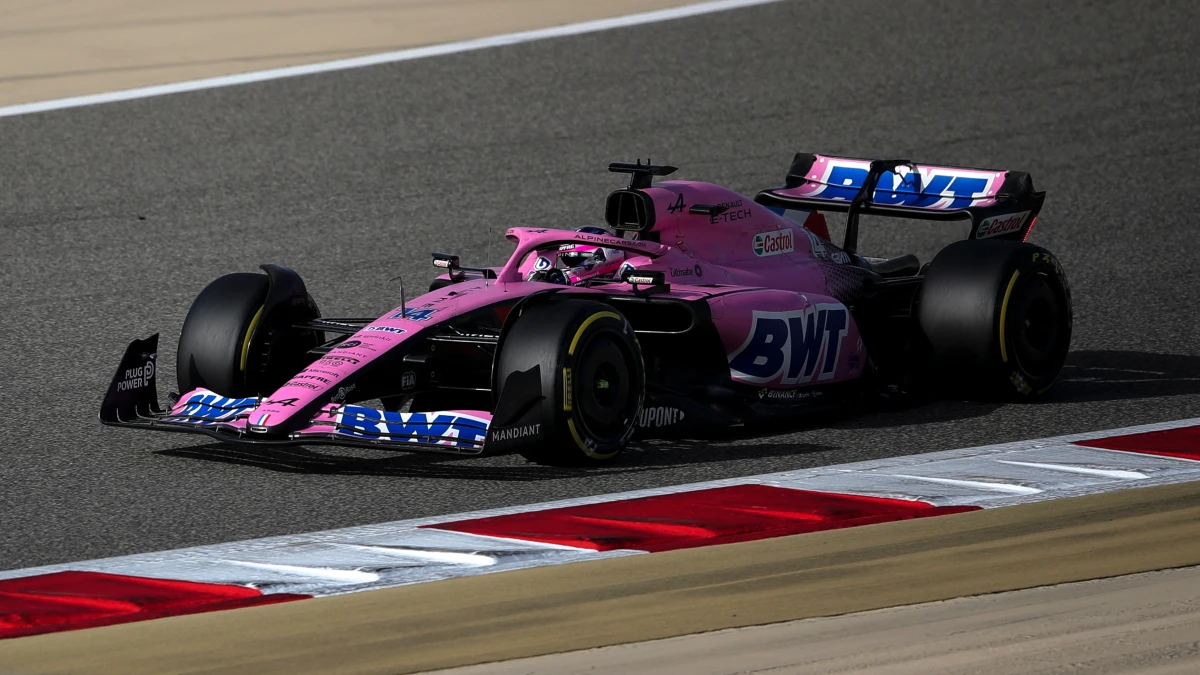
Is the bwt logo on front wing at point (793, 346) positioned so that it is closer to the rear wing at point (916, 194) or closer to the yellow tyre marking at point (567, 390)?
the rear wing at point (916, 194)

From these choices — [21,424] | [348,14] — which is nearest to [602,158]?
[348,14]

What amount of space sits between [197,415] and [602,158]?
813 cm

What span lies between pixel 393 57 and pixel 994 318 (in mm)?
10598

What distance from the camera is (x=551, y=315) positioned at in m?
7.35

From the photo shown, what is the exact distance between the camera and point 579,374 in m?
7.35

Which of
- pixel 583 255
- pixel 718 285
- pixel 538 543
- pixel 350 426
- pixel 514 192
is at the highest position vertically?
pixel 514 192

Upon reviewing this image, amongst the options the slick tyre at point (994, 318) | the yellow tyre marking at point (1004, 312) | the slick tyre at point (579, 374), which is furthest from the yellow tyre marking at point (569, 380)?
the yellow tyre marking at point (1004, 312)

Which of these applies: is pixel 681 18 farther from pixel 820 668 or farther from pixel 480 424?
pixel 820 668

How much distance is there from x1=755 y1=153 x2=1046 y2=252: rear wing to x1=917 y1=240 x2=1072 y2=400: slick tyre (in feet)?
1.91

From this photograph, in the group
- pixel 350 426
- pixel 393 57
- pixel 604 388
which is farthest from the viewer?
pixel 393 57

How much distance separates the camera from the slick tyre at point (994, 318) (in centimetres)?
852

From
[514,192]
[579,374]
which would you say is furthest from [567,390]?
[514,192]

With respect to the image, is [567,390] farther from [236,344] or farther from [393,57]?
[393,57]

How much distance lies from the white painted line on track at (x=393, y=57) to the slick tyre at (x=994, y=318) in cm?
1000
